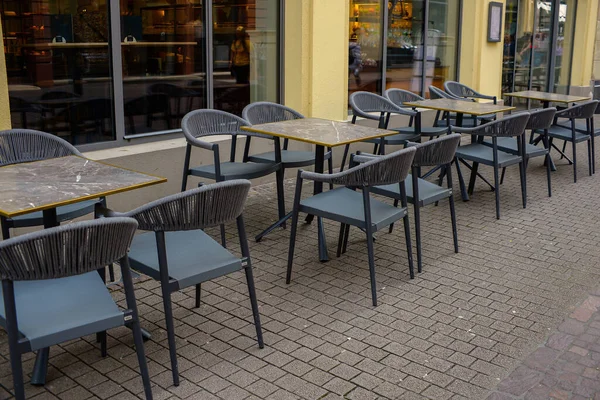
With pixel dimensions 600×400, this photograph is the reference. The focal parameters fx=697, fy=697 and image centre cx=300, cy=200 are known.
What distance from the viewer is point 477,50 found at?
10711mm

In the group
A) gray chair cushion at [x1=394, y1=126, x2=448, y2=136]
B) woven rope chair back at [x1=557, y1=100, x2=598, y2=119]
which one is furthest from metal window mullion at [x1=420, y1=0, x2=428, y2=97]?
gray chair cushion at [x1=394, y1=126, x2=448, y2=136]

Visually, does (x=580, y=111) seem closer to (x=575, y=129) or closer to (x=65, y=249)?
(x=575, y=129)

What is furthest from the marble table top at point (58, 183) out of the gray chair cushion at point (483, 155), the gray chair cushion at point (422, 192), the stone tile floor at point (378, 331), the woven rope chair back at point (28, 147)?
the gray chair cushion at point (483, 155)

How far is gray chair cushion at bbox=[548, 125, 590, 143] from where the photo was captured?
8.15 m

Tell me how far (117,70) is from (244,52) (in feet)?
5.66

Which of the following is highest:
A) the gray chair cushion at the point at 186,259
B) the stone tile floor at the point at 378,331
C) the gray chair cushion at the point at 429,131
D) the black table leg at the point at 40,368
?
the gray chair cushion at the point at 429,131

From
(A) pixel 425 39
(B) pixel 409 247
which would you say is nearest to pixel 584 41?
(A) pixel 425 39

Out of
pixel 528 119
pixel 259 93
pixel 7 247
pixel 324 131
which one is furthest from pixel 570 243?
pixel 7 247

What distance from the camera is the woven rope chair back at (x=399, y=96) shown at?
8141mm

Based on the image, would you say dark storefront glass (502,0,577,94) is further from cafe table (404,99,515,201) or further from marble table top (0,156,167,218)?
marble table top (0,156,167,218)

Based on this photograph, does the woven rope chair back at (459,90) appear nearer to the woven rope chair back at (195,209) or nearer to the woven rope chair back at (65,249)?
the woven rope chair back at (195,209)

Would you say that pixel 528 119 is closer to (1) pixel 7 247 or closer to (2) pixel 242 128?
(2) pixel 242 128

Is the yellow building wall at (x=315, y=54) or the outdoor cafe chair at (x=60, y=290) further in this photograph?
the yellow building wall at (x=315, y=54)

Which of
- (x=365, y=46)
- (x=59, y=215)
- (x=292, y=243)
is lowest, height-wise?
(x=292, y=243)
